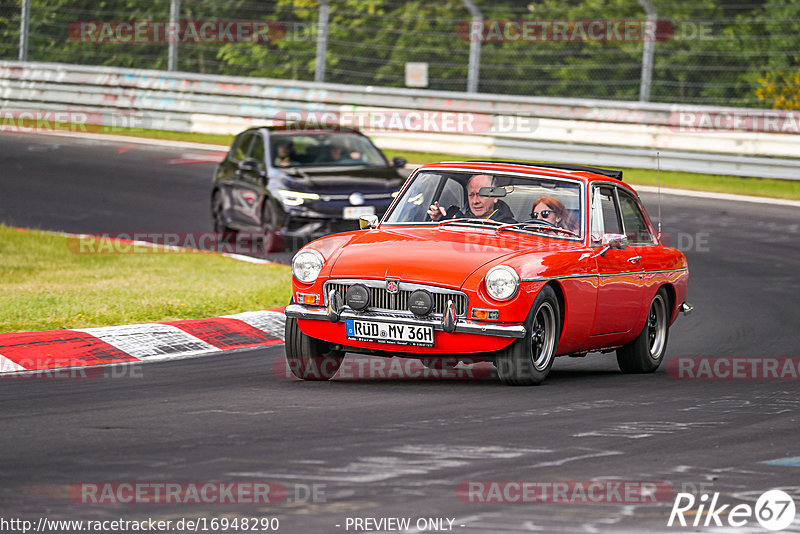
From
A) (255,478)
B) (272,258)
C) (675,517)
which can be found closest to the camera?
(675,517)

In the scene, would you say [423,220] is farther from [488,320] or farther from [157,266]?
[157,266]

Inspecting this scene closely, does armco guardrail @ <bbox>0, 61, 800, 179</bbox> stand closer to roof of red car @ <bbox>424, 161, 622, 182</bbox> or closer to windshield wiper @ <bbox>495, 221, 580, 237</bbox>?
roof of red car @ <bbox>424, 161, 622, 182</bbox>

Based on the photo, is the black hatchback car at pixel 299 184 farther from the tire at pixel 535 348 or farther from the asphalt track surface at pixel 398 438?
the tire at pixel 535 348

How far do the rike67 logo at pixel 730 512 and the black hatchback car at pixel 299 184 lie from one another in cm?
1098

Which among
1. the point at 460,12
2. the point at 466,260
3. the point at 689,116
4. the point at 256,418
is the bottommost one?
the point at 256,418

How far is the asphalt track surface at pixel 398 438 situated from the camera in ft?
17.6

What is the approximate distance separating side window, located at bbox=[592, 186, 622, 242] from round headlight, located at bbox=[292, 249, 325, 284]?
1.93 meters

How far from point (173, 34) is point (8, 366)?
65.4 ft

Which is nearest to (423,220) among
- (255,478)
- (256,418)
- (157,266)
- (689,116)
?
(256,418)

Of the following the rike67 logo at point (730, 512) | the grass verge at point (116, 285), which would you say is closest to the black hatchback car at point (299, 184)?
the grass verge at point (116, 285)

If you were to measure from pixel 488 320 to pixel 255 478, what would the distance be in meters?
2.77

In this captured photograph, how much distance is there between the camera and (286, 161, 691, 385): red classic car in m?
8.34

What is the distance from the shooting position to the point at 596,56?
93.8ft

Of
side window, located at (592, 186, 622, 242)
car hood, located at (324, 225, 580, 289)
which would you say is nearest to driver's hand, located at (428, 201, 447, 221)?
car hood, located at (324, 225, 580, 289)
